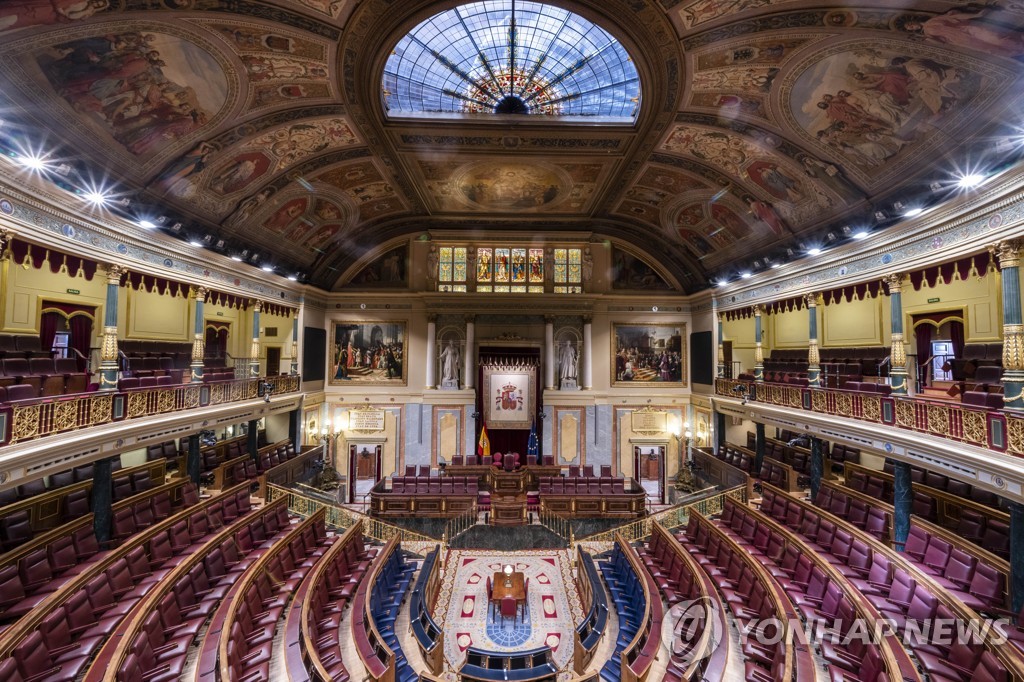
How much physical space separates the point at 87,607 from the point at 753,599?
36.3 ft

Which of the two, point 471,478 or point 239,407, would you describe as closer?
point 239,407

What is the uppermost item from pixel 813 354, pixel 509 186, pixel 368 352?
pixel 509 186

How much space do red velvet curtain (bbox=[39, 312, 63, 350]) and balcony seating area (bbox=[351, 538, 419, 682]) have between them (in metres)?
10.5

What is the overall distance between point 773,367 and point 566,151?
39.7 ft

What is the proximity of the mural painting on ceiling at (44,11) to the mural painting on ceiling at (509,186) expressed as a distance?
8912 millimetres

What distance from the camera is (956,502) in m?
9.54

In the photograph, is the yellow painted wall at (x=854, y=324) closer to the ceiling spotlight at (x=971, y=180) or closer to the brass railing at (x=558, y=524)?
the ceiling spotlight at (x=971, y=180)

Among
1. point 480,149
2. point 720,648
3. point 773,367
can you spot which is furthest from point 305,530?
point 773,367

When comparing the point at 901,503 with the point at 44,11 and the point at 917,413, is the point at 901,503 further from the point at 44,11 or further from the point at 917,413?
the point at 44,11

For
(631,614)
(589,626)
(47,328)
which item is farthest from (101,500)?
(631,614)

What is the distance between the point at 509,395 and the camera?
59.4 ft

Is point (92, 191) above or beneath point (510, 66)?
beneath

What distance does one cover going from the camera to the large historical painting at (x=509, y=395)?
18016 millimetres

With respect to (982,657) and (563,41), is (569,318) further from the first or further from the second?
(982,657)
